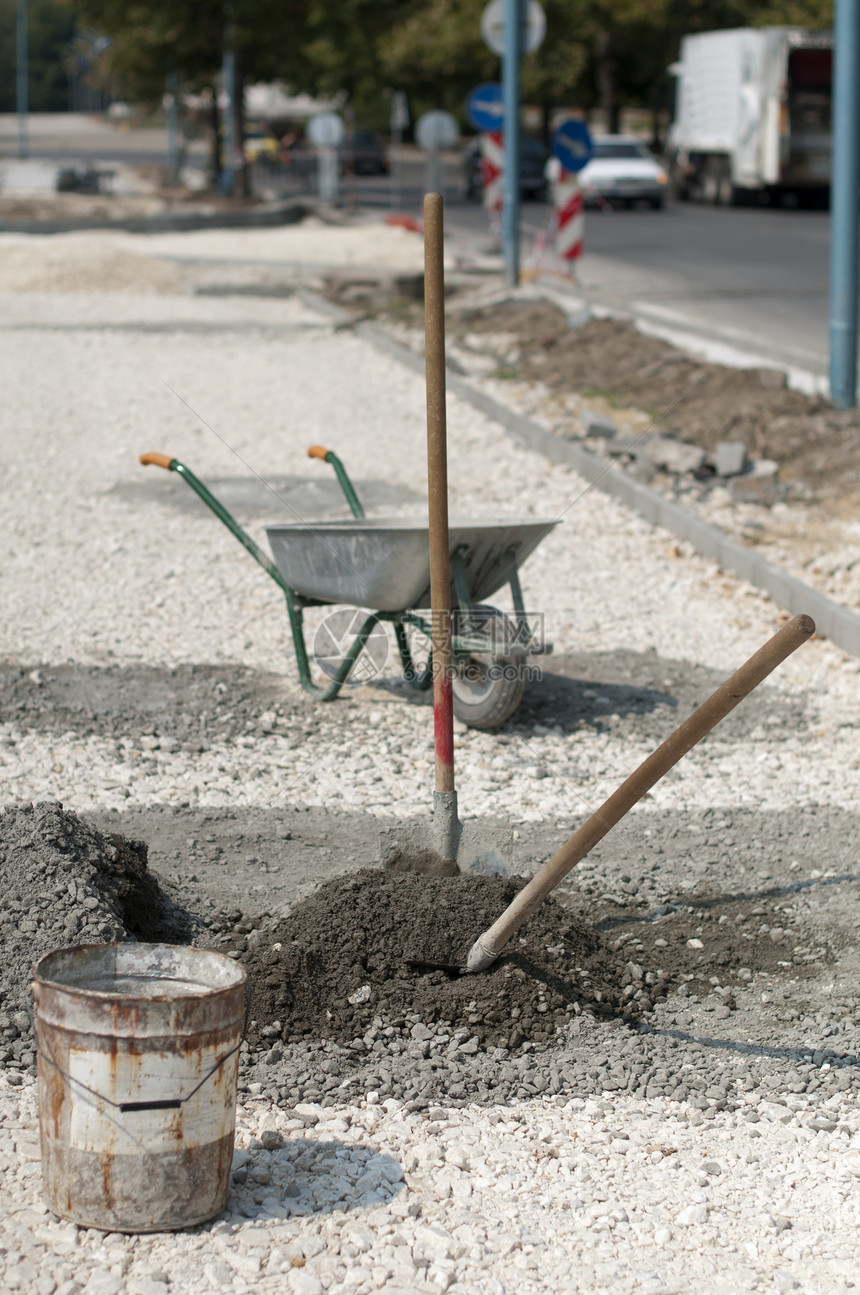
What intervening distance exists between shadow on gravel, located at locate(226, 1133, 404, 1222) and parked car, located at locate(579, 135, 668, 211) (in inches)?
1368

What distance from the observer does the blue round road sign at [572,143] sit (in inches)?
724

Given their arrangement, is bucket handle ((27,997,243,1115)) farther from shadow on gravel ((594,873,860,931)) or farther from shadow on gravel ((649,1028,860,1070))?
shadow on gravel ((594,873,860,931))

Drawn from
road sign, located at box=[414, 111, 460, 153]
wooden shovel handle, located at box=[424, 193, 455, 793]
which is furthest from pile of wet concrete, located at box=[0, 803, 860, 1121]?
road sign, located at box=[414, 111, 460, 153]

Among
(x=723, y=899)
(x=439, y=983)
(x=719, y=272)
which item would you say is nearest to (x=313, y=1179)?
(x=439, y=983)

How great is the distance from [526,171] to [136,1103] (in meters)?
41.4

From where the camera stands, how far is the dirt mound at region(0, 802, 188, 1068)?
3.43 metres

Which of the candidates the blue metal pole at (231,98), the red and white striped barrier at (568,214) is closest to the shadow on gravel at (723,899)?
the red and white striped barrier at (568,214)

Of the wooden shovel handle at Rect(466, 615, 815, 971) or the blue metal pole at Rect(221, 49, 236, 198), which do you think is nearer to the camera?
the wooden shovel handle at Rect(466, 615, 815, 971)

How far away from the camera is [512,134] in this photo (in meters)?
19.3

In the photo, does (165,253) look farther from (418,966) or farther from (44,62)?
(44,62)

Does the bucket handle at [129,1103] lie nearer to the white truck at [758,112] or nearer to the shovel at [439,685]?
the shovel at [439,685]

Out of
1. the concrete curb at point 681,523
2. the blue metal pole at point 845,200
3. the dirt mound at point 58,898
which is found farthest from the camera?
the blue metal pole at point 845,200

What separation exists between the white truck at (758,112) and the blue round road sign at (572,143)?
16109 mm

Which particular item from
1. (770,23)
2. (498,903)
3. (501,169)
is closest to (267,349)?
(501,169)
